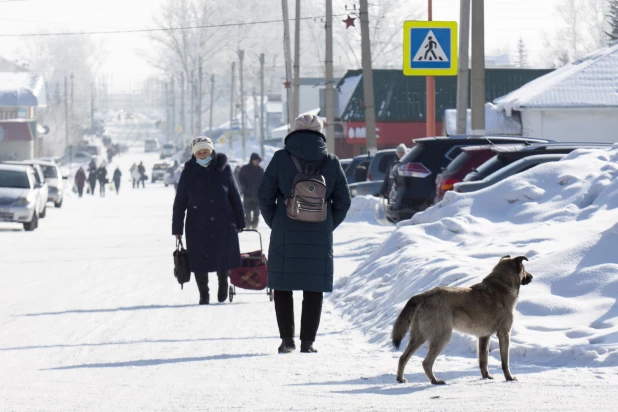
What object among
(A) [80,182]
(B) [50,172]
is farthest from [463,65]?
(A) [80,182]

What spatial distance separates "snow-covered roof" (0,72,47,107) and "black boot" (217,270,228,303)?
→ 93459 millimetres

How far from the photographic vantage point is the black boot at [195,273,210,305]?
1273 centimetres

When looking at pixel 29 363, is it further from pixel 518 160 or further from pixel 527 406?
pixel 518 160

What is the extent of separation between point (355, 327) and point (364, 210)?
53.8ft

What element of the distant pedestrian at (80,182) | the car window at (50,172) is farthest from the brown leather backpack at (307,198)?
the distant pedestrian at (80,182)

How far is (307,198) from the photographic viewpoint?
8.82 m

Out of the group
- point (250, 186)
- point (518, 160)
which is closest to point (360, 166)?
point (250, 186)

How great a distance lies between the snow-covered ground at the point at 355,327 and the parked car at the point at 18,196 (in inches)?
349

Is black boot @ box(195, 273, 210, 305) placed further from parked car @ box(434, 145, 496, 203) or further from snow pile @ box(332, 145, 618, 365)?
parked car @ box(434, 145, 496, 203)

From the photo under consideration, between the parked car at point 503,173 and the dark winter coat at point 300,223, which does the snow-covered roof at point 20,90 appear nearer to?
the parked car at point 503,173

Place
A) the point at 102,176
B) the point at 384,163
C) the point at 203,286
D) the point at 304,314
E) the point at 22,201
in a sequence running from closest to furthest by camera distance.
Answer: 1. the point at 304,314
2. the point at 203,286
3. the point at 22,201
4. the point at 384,163
5. the point at 102,176

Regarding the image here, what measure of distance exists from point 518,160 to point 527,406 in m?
11.4

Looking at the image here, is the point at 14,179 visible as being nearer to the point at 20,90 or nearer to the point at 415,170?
the point at 415,170

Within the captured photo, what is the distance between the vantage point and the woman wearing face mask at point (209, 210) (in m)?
12.4
